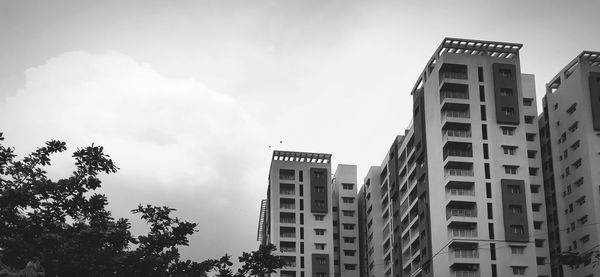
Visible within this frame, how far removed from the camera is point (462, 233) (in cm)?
9119

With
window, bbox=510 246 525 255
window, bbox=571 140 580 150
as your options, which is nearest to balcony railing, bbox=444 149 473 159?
window, bbox=510 246 525 255

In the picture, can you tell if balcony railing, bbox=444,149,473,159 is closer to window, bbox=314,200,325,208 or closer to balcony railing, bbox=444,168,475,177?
balcony railing, bbox=444,168,475,177

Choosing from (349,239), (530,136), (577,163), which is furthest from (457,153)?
(349,239)

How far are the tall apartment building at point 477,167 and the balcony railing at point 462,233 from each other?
0.35 ft

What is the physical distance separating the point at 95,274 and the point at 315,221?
103447 millimetres

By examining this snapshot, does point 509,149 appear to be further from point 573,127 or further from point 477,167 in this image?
point 573,127

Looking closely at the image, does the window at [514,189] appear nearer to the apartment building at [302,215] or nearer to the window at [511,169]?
the window at [511,169]

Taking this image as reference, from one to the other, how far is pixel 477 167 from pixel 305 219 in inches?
1653

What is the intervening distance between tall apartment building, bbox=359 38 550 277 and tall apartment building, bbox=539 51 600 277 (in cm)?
202

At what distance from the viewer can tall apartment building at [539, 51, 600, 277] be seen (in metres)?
91.6

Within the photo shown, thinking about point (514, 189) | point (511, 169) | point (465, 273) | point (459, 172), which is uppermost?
point (511, 169)

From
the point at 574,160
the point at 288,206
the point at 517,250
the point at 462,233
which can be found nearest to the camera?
the point at 517,250

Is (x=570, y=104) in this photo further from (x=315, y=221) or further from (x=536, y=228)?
(x=315, y=221)

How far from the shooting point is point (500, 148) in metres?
93.8
